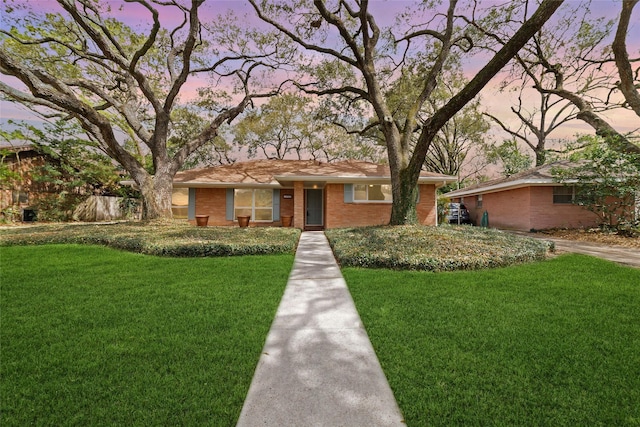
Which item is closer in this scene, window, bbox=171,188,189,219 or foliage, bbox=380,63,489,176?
window, bbox=171,188,189,219

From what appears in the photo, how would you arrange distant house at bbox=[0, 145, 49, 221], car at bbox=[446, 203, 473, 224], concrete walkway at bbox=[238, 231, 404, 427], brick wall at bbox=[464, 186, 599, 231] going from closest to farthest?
1. concrete walkway at bbox=[238, 231, 404, 427]
2. brick wall at bbox=[464, 186, 599, 231]
3. distant house at bbox=[0, 145, 49, 221]
4. car at bbox=[446, 203, 473, 224]

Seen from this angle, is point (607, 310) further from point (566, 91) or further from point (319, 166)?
point (566, 91)

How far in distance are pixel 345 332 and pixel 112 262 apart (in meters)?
6.14

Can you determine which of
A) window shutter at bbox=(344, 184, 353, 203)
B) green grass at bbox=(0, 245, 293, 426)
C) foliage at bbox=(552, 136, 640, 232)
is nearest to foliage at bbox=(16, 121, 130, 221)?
window shutter at bbox=(344, 184, 353, 203)

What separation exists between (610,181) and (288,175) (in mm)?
13016

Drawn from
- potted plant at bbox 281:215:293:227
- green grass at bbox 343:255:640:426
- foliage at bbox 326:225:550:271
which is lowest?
green grass at bbox 343:255:640:426

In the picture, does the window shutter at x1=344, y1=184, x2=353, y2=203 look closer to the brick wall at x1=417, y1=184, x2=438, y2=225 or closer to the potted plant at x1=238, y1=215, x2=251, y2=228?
the brick wall at x1=417, y1=184, x2=438, y2=225

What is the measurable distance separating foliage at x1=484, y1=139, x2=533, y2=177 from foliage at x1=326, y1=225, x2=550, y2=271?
19.7 metres

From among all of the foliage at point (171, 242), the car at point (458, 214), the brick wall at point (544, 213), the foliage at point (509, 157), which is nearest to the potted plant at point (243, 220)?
the foliage at point (171, 242)

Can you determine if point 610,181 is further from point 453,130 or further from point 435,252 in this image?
point 453,130

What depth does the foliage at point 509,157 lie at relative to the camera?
83.1 feet

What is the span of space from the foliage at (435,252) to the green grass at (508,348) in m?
0.96

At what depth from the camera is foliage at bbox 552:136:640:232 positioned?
35.6 feet

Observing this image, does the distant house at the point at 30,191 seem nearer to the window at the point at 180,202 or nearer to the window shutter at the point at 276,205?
the window at the point at 180,202
